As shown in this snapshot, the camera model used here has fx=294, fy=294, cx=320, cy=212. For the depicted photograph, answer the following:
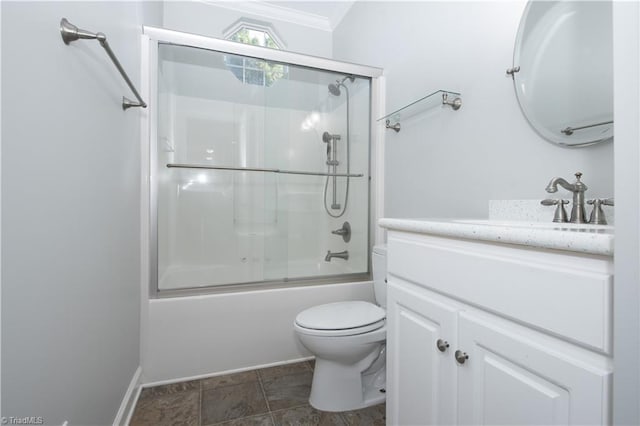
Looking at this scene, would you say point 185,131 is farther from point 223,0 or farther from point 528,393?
point 528,393

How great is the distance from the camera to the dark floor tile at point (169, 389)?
143 centimetres

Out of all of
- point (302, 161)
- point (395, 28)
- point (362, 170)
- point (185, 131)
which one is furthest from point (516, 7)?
point (185, 131)

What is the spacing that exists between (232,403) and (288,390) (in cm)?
27

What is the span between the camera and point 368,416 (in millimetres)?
1290

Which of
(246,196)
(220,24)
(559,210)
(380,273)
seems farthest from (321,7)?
(559,210)

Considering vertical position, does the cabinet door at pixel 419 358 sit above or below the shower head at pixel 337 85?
below

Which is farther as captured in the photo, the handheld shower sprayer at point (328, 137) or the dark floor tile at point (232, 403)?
the handheld shower sprayer at point (328, 137)

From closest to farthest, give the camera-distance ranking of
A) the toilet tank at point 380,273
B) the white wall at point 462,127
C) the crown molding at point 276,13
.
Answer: the white wall at point 462,127 < the toilet tank at point 380,273 < the crown molding at point 276,13

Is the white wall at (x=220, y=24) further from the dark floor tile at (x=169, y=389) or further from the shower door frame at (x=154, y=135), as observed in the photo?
the dark floor tile at (x=169, y=389)

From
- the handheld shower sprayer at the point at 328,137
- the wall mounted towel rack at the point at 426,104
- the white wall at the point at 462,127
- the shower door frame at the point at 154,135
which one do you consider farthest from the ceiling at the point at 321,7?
the wall mounted towel rack at the point at 426,104

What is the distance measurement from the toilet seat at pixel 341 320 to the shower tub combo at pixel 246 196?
0.38m

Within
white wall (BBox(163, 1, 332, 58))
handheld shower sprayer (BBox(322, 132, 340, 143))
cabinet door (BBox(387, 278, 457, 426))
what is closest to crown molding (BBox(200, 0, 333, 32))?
white wall (BBox(163, 1, 332, 58))

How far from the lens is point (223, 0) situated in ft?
8.20

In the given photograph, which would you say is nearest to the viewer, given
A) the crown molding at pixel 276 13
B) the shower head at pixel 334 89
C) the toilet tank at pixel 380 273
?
the toilet tank at pixel 380 273
